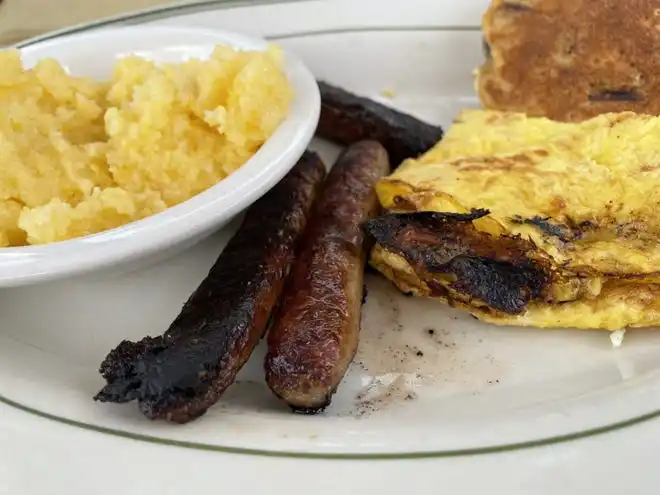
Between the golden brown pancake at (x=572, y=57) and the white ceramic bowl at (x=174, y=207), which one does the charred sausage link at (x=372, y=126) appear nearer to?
the white ceramic bowl at (x=174, y=207)

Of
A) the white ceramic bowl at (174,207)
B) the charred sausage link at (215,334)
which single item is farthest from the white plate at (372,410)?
the white ceramic bowl at (174,207)

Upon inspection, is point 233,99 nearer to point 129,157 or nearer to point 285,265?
point 129,157

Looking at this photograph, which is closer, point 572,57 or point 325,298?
point 325,298

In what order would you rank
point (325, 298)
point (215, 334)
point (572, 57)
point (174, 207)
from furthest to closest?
point (572, 57) < point (174, 207) < point (325, 298) < point (215, 334)

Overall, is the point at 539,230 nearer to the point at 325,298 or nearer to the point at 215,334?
the point at 325,298

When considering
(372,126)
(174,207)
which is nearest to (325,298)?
(174,207)

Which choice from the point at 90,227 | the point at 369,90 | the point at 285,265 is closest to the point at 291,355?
the point at 285,265

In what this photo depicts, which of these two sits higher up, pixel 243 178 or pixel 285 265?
pixel 243 178
